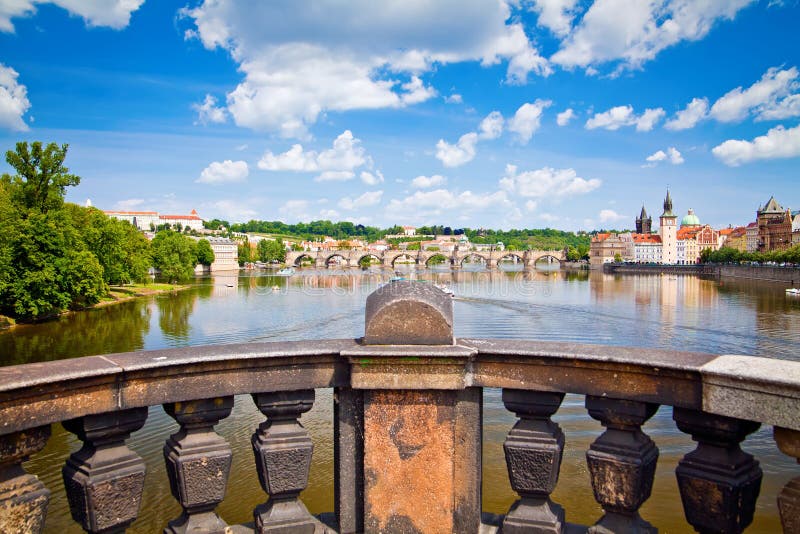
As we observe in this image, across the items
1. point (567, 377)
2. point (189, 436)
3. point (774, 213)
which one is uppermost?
point (774, 213)

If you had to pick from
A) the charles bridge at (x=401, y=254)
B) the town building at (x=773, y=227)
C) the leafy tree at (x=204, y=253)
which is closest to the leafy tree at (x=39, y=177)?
the leafy tree at (x=204, y=253)

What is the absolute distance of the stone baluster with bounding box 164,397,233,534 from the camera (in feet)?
8.72

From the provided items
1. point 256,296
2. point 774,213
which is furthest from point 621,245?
A: point 256,296

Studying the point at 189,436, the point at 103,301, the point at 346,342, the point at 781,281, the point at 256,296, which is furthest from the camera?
the point at 781,281

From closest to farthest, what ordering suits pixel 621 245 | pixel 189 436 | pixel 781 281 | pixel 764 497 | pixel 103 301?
pixel 189 436
pixel 764 497
pixel 103 301
pixel 781 281
pixel 621 245

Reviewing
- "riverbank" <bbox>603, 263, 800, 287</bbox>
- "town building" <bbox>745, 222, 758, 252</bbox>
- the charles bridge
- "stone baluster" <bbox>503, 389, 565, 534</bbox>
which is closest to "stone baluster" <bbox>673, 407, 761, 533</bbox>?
"stone baluster" <bbox>503, 389, 565, 534</bbox>

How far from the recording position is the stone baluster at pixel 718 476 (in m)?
2.34

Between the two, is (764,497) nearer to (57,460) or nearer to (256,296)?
(57,460)

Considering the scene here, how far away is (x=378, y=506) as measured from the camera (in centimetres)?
289

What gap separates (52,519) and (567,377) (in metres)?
8.97

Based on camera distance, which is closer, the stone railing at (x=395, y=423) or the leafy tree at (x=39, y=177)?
the stone railing at (x=395, y=423)

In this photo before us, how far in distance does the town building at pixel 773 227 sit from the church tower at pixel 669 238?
19.5 metres

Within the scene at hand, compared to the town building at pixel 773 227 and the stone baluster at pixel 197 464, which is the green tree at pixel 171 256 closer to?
the stone baluster at pixel 197 464

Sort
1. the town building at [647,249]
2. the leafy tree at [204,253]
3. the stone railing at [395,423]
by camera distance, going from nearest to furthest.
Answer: the stone railing at [395,423], the leafy tree at [204,253], the town building at [647,249]
